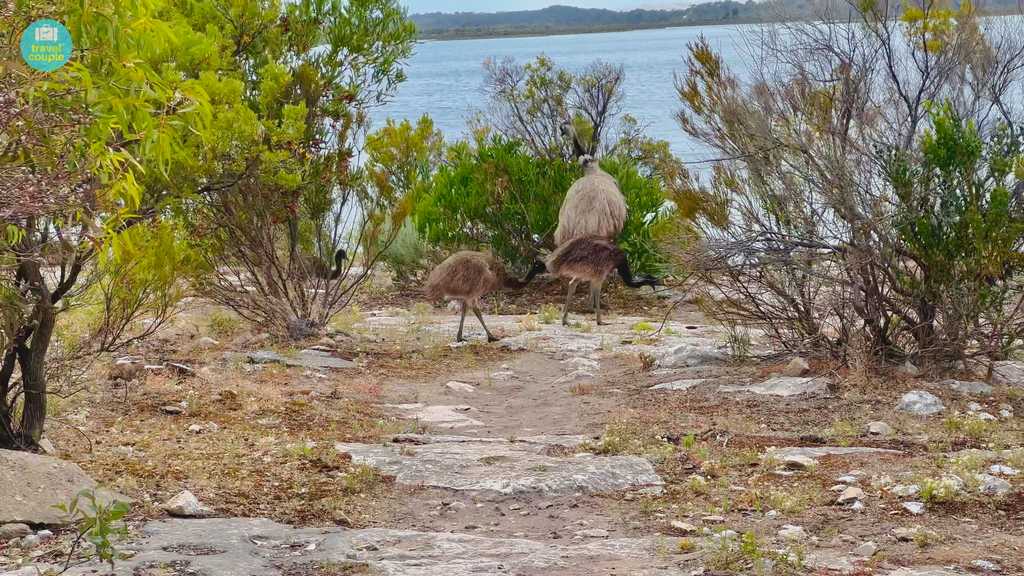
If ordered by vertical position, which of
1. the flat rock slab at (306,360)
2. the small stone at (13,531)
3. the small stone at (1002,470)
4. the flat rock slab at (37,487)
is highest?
the flat rock slab at (37,487)

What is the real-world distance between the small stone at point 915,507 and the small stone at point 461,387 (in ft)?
15.1

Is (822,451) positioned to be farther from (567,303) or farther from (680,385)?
(567,303)

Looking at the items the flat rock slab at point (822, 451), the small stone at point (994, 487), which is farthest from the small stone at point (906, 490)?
the flat rock slab at point (822, 451)

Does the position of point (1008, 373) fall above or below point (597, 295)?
above

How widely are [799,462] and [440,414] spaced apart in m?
3.00

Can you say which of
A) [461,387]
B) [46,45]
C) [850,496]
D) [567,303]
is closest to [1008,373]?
[850,496]

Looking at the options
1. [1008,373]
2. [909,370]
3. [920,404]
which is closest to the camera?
[920,404]

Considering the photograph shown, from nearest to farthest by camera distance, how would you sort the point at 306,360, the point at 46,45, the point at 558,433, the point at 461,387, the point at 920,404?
1. the point at 46,45
2. the point at 920,404
3. the point at 558,433
4. the point at 461,387
5. the point at 306,360

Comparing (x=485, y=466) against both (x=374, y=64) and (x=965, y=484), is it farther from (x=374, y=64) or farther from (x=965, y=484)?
(x=374, y=64)

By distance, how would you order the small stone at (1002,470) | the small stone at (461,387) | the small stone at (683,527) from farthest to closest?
the small stone at (461,387) → the small stone at (1002,470) → the small stone at (683,527)

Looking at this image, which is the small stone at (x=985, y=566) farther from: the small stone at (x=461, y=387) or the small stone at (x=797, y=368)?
the small stone at (x=461, y=387)

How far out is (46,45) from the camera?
3.97m

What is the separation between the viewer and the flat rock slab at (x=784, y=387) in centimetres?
849

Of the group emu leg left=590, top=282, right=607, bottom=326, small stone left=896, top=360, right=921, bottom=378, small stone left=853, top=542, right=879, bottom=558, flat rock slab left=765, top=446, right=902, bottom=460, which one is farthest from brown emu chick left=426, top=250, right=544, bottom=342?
small stone left=853, top=542, right=879, bottom=558
